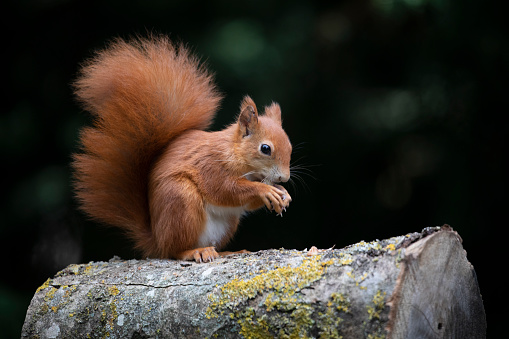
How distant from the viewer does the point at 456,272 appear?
1.08 metres

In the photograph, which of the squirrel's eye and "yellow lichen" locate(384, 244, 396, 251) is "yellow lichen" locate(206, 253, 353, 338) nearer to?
"yellow lichen" locate(384, 244, 396, 251)

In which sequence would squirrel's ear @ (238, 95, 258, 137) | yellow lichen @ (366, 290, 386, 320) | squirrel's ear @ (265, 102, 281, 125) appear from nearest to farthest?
yellow lichen @ (366, 290, 386, 320) → squirrel's ear @ (238, 95, 258, 137) → squirrel's ear @ (265, 102, 281, 125)

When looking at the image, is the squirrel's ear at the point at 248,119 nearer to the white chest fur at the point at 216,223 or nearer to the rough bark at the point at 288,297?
the white chest fur at the point at 216,223

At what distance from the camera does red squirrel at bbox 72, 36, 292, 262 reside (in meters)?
1.47

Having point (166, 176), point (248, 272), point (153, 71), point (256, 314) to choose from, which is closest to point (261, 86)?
point (153, 71)

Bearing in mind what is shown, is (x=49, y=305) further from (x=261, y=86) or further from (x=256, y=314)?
(x=261, y=86)

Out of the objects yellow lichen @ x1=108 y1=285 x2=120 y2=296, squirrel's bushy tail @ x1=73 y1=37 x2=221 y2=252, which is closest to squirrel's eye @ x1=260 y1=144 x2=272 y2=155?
squirrel's bushy tail @ x1=73 y1=37 x2=221 y2=252

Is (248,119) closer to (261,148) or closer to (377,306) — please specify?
(261,148)

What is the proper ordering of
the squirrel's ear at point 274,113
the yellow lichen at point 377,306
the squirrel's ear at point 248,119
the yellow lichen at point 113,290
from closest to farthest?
1. the yellow lichen at point 377,306
2. the yellow lichen at point 113,290
3. the squirrel's ear at point 248,119
4. the squirrel's ear at point 274,113

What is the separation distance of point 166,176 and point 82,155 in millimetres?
297

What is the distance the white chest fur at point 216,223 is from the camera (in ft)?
4.98

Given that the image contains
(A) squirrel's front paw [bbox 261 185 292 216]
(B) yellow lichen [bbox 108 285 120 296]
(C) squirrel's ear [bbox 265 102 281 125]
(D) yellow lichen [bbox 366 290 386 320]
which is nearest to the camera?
(D) yellow lichen [bbox 366 290 386 320]

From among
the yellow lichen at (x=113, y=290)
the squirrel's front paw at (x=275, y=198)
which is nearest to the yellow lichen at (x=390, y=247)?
the squirrel's front paw at (x=275, y=198)

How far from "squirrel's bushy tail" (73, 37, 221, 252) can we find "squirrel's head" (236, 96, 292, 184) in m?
0.22
